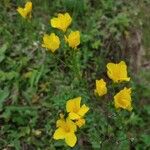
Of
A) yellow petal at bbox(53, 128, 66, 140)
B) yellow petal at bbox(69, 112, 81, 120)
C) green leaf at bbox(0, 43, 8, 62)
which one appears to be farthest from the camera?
green leaf at bbox(0, 43, 8, 62)

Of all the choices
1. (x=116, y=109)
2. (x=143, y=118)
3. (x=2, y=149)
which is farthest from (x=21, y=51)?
(x=116, y=109)

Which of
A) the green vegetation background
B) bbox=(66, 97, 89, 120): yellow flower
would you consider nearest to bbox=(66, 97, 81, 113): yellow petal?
bbox=(66, 97, 89, 120): yellow flower

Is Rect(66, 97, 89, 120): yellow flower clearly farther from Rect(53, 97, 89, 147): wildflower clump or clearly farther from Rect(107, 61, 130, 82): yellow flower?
Rect(107, 61, 130, 82): yellow flower

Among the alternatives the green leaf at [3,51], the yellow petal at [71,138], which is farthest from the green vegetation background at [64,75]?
the yellow petal at [71,138]

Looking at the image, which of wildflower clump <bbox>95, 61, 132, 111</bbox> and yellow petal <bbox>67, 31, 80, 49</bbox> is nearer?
wildflower clump <bbox>95, 61, 132, 111</bbox>

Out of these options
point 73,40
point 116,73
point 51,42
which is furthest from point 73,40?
point 116,73

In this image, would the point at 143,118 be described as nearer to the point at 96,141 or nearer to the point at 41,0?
the point at 96,141

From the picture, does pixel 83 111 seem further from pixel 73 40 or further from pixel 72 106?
pixel 73 40
